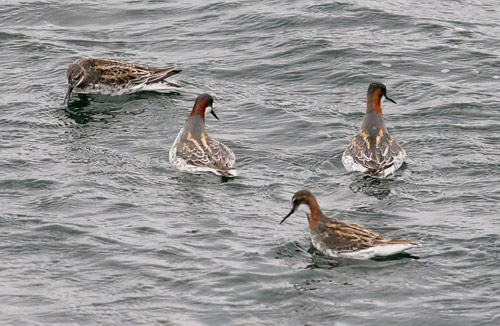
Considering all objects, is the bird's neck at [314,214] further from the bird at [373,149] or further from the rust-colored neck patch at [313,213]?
the bird at [373,149]

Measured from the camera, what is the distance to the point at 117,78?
81.6 feet

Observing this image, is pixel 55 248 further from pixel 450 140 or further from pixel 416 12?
pixel 416 12

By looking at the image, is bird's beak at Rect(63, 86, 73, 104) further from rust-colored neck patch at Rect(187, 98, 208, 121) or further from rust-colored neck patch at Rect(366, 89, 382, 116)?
rust-colored neck patch at Rect(366, 89, 382, 116)

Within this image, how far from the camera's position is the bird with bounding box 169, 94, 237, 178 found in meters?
20.2

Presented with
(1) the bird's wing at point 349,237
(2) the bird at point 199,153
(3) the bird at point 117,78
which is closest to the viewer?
(1) the bird's wing at point 349,237

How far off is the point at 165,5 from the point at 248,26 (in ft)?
9.35

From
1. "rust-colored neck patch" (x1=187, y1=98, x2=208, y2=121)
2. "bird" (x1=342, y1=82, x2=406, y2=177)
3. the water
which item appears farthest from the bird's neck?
"rust-colored neck patch" (x1=187, y1=98, x2=208, y2=121)

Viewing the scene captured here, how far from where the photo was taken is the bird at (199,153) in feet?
66.2

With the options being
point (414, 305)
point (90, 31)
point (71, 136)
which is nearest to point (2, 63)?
point (90, 31)

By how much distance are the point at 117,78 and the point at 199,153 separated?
5140 mm

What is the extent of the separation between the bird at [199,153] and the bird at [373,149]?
2.14 m

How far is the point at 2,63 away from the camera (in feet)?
87.6

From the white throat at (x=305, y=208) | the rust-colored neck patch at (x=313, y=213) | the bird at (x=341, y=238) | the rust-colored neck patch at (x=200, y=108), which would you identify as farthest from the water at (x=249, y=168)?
the rust-colored neck patch at (x=200, y=108)

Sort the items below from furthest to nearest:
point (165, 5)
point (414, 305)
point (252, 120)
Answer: point (165, 5), point (252, 120), point (414, 305)
